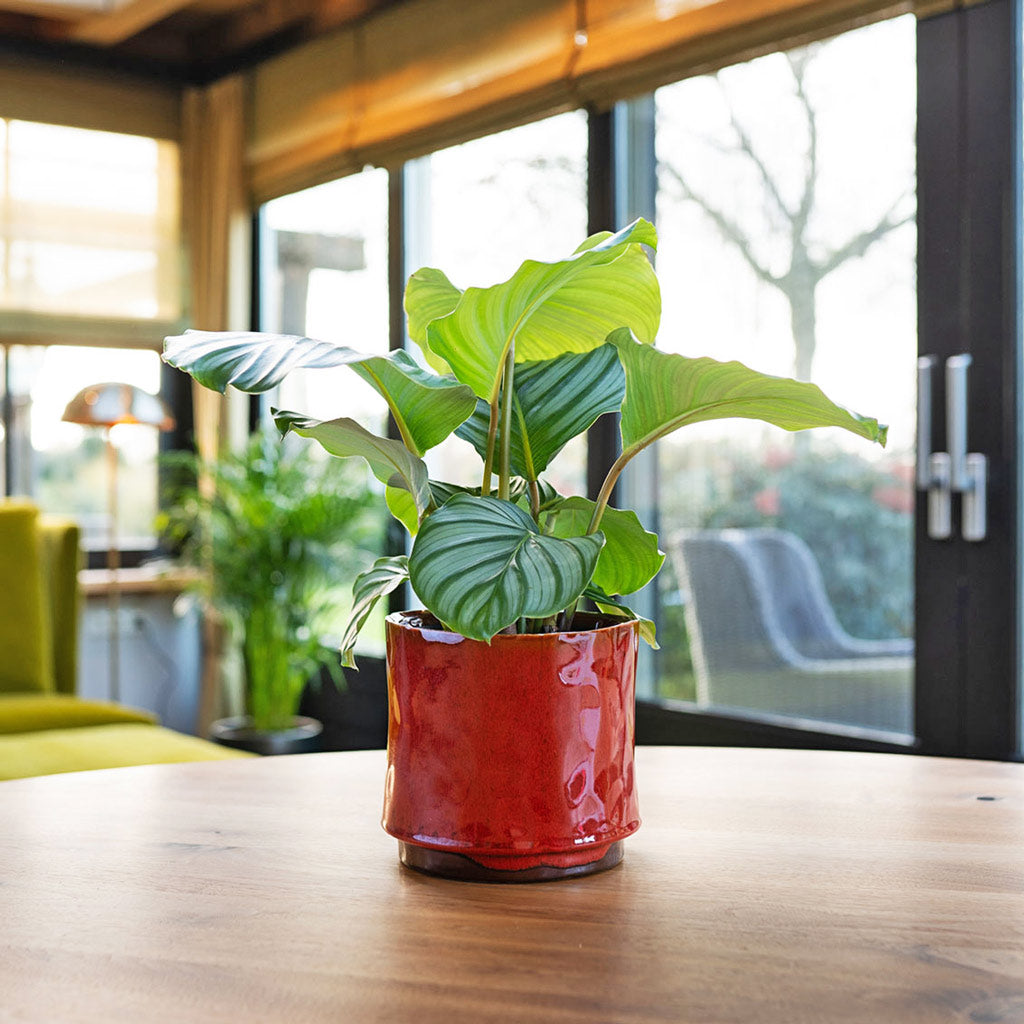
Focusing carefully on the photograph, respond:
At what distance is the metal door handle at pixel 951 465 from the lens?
8.47 ft

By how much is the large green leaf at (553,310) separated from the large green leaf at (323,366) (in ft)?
0.13

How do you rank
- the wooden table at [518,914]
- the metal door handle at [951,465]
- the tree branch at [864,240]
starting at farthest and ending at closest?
the tree branch at [864,240] → the metal door handle at [951,465] → the wooden table at [518,914]

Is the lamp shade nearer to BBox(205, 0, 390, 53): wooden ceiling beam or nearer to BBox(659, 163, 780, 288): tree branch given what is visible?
BBox(205, 0, 390, 53): wooden ceiling beam

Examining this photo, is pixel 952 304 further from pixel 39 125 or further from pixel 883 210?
pixel 39 125

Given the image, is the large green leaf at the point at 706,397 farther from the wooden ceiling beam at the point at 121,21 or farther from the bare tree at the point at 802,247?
the wooden ceiling beam at the point at 121,21

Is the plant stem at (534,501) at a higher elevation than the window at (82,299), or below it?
below

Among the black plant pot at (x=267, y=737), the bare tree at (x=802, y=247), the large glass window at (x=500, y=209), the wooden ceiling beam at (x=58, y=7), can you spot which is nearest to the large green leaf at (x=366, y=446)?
the bare tree at (x=802, y=247)

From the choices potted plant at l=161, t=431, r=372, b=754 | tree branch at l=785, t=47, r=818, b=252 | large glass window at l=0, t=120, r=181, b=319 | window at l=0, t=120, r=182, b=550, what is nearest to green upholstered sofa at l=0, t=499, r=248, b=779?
potted plant at l=161, t=431, r=372, b=754

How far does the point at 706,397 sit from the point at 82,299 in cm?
444

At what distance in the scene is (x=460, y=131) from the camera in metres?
3.89

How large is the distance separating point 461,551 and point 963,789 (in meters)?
0.63

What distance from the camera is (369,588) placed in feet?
3.24

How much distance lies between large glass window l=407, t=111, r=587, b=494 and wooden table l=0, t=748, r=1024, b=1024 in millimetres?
2475

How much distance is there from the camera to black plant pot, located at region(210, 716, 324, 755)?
4.26 metres
